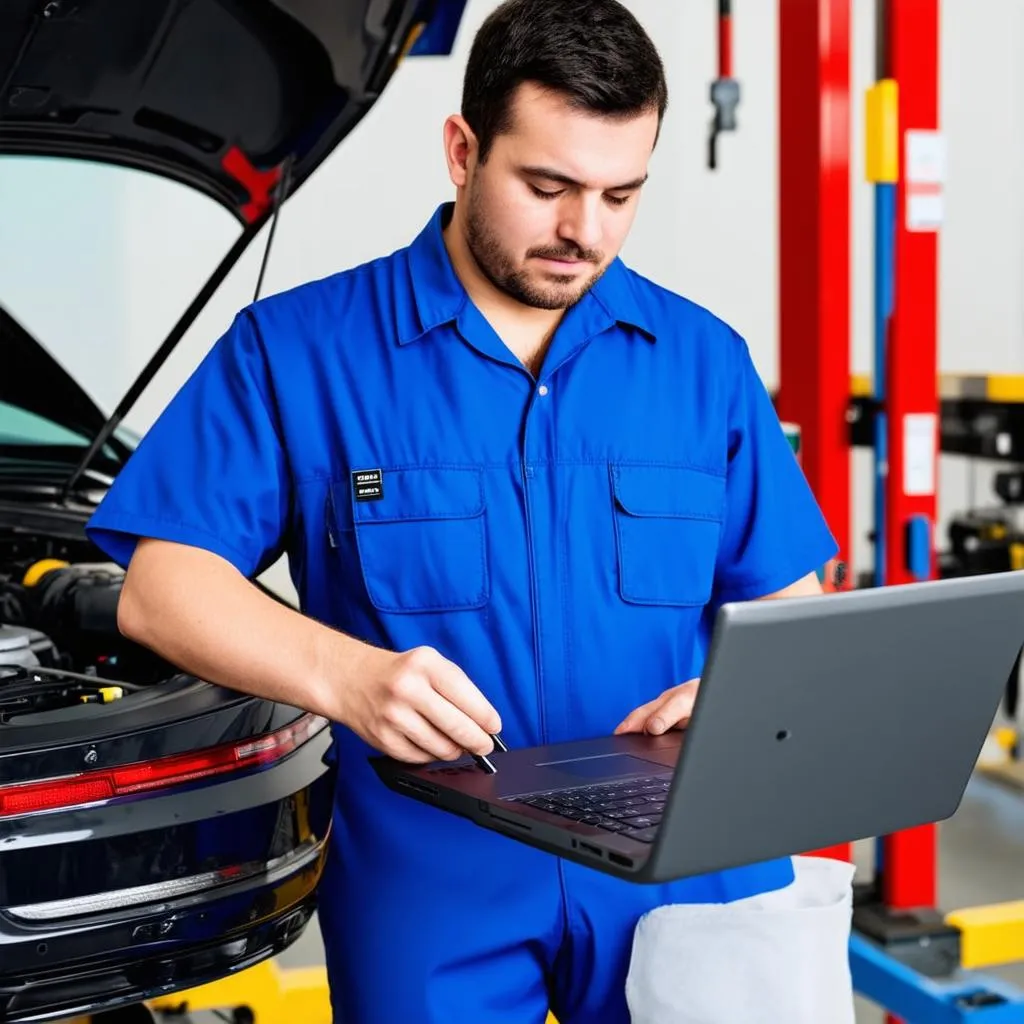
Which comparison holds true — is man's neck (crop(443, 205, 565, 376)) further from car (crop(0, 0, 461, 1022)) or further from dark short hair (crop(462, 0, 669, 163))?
car (crop(0, 0, 461, 1022))

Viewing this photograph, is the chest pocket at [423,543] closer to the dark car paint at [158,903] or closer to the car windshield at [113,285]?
the dark car paint at [158,903]

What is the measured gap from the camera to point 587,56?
1490 mm

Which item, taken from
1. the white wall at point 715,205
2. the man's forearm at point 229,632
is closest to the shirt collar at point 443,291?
the man's forearm at point 229,632

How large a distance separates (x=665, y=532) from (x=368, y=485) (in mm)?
329

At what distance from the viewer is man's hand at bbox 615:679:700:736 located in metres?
1.47

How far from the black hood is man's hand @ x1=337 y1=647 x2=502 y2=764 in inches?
51.7

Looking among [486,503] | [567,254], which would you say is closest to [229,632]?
[486,503]

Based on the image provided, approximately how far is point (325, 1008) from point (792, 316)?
1726 mm

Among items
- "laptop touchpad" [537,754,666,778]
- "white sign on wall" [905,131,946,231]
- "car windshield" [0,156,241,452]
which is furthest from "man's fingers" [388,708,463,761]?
"car windshield" [0,156,241,452]

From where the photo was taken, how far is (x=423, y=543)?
1569mm

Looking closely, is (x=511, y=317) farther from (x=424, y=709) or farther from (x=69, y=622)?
(x=69, y=622)

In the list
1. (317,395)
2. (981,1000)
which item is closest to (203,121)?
(317,395)

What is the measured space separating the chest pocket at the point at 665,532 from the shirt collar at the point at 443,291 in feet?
0.60

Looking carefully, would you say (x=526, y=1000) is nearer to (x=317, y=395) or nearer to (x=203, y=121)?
(x=317, y=395)
